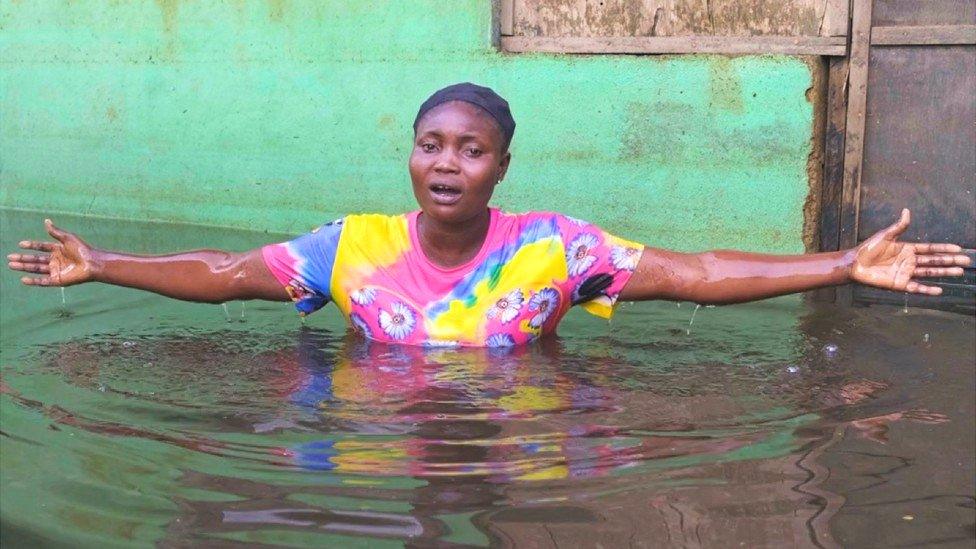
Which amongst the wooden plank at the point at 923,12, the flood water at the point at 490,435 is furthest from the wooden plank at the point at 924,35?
the flood water at the point at 490,435

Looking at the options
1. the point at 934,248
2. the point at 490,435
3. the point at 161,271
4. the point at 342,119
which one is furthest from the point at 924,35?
the point at 161,271

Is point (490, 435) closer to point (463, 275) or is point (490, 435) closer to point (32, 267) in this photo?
point (463, 275)

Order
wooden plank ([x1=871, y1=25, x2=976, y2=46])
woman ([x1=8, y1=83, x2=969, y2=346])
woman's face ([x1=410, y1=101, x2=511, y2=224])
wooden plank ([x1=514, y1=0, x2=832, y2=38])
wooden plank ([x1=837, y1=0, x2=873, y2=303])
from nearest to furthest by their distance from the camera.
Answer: woman's face ([x1=410, y1=101, x2=511, y2=224]) → woman ([x1=8, y1=83, x2=969, y2=346]) → wooden plank ([x1=871, y1=25, x2=976, y2=46]) → wooden plank ([x1=837, y1=0, x2=873, y2=303]) → wooden plank ([x1=514, y1=0, x2=832, y2=38])

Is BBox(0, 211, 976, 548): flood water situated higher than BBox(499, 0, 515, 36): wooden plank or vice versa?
BBox(499, 0, 515, 36): wooden plank

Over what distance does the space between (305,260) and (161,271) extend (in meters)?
0.53

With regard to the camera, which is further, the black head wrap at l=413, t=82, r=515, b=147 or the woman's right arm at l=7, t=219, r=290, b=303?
the woman's right arm at l=7, t=219, r=290, b=303

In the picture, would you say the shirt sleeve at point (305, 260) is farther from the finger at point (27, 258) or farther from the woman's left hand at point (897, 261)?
the woman's left hand at point (897, 261)

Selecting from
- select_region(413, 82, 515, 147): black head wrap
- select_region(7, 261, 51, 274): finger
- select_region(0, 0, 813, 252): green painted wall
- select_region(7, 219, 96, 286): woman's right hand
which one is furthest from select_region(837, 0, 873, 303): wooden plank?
select_region(7, 261, 51, 274): finger

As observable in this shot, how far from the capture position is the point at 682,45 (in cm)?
614

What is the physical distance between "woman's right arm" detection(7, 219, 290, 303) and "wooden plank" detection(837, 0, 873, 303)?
2.84 m

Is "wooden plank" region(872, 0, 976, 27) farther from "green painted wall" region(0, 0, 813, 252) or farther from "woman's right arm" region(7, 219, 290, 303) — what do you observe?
"woman's right arm" region(7, 219, 290, 303)

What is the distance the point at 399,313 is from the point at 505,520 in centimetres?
158

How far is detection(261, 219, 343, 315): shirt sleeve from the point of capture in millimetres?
4605

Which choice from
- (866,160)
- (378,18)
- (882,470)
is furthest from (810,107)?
(882,470)
